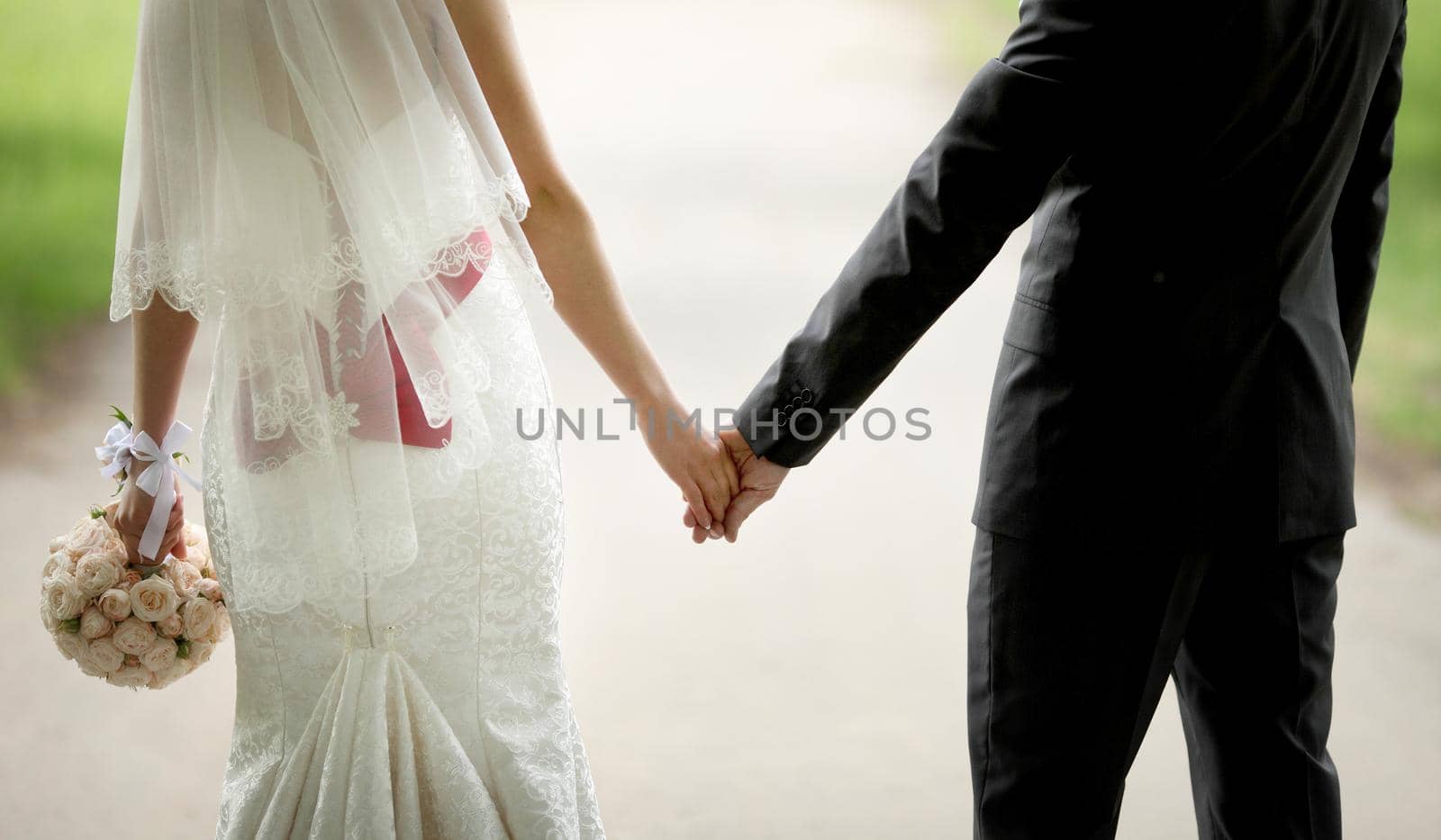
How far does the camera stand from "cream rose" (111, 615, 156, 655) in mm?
1490

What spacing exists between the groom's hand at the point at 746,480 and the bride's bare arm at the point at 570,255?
16 millimetres

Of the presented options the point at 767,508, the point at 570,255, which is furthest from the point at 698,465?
the point at 767,508

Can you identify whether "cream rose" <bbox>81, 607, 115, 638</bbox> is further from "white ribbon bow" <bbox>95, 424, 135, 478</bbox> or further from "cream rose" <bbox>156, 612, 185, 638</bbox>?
"white ribbon bow" <bbox>95, 424, 135, 478</bbox>

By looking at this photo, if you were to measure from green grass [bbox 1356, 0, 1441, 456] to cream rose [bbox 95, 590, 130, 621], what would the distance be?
371 centimetres

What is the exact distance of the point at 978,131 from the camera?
131 centimetres

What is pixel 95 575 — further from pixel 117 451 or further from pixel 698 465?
pixel 698 465

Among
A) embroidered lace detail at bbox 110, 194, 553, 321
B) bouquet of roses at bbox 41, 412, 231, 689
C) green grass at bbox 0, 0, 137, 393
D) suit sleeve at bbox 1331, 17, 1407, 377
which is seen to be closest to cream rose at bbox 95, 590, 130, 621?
bouquet of roses at bbox 41, 412, 231, 689

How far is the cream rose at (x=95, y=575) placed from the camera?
1.48 metres

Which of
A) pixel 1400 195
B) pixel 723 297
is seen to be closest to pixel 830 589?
pixel 723 297

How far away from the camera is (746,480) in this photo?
1.67 metres

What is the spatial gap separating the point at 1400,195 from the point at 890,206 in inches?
147

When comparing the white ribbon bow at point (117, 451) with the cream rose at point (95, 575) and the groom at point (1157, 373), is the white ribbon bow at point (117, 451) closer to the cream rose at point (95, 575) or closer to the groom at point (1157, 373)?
the cream rose at point (95, 575)

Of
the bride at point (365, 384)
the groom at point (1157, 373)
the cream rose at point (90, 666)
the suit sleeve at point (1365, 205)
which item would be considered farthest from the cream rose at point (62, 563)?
the suit sleeve at point (1365, 205)

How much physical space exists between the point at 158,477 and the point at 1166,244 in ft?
3.68
